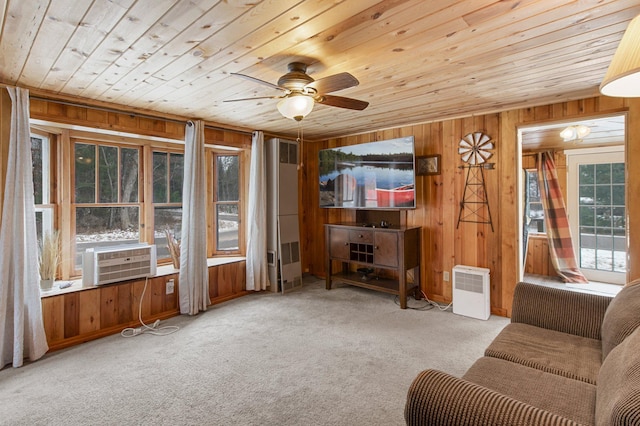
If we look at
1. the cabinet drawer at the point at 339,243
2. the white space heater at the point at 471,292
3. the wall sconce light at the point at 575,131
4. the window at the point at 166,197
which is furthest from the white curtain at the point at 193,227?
the wall sconce light at the point at 575,131

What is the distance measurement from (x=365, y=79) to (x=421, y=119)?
1633 millimetres

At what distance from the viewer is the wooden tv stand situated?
3789 millimetres

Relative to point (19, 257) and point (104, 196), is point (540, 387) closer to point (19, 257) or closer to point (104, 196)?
point (19, 257)

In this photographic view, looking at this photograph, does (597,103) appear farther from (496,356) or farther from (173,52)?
(173,52)

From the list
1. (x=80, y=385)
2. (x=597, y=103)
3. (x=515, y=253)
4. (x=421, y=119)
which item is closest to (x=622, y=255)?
(x=515, y=253)

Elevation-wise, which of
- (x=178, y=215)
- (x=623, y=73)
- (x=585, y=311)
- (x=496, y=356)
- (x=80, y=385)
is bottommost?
(x=80, y=385)

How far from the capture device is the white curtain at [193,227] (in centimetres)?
359

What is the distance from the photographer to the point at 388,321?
335 centimetres

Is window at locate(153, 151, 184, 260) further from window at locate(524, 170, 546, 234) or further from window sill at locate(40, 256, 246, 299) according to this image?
window at locate(524, 170, 546, 234)

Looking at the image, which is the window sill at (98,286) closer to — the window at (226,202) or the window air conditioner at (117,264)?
the window air conditioner at (117,264)

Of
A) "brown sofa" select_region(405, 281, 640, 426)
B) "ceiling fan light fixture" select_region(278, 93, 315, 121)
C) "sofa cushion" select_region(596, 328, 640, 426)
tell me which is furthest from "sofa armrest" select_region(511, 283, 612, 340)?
"ceiling fan light fixture" select_region(278, 93, 315, 121)

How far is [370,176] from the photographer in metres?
4.22

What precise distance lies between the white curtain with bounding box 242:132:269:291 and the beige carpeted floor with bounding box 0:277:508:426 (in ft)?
2.54

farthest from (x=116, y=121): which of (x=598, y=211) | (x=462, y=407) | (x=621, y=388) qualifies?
(x=598, y=211)
